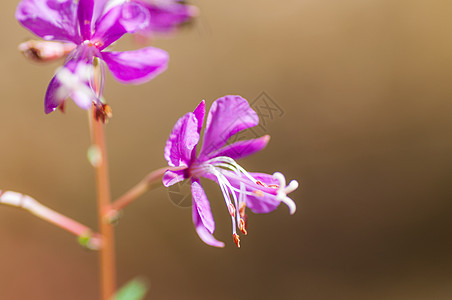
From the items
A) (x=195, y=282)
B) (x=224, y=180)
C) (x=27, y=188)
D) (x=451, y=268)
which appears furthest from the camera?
(x=451, y=268)

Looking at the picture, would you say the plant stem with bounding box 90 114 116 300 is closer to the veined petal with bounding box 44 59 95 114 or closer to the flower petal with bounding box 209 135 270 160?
the veined petal with bounding box 44 59 95 114

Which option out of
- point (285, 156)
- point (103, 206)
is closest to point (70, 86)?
point (103, 206)

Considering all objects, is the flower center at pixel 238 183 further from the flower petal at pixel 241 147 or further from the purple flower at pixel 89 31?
the purple flower at pixel 89 31

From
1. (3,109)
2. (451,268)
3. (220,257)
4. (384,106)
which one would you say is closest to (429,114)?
(384,106)

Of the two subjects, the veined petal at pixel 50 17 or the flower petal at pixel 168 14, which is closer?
the veined petal at pixel 50 17

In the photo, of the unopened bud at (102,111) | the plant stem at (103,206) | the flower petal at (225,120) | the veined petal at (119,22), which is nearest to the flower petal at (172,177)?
the flower petal at (225,120)

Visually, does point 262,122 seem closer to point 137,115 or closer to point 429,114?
point 137,115

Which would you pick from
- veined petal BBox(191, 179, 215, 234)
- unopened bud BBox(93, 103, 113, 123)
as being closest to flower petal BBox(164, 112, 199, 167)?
veined petal BBox(191, 179, 215, 234)
